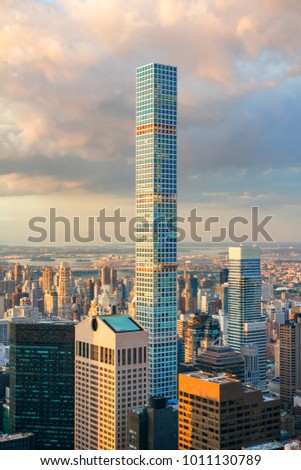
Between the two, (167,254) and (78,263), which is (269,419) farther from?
(167,254)

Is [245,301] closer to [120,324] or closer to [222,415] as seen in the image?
[120,324]

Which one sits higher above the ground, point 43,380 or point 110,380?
point 110,380

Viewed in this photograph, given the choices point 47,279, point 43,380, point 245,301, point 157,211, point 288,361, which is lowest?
point 288,361

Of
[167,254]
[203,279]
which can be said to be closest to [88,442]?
[167,254]

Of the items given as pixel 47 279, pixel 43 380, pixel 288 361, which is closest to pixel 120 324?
pixel 43 380

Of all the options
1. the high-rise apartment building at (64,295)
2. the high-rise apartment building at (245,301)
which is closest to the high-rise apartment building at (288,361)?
the high-rise apartment building at (245,301)

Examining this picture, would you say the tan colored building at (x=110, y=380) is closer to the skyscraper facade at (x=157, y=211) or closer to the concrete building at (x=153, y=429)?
the concrete building at (x=153, y=429)

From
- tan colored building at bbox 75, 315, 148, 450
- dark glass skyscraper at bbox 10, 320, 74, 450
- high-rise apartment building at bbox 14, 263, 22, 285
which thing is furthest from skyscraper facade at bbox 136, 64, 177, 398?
tan colored building at bbox 75, 315, 148, 450
